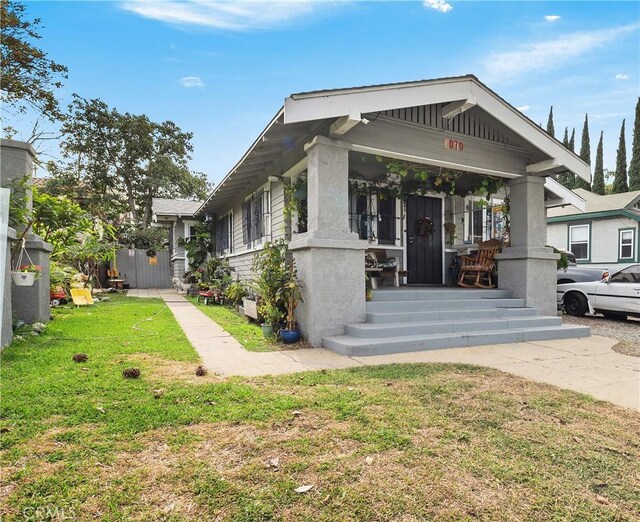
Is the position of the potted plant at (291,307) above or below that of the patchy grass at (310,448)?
above

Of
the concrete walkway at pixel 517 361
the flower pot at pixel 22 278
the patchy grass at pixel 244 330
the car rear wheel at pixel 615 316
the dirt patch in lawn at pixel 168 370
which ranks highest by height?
the flower pot at pixel 22 278

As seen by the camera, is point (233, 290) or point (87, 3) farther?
point (233, 290)

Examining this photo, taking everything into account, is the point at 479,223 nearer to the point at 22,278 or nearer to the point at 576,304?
the point at 576,304

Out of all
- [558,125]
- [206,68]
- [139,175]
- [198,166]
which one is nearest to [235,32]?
[206,68]

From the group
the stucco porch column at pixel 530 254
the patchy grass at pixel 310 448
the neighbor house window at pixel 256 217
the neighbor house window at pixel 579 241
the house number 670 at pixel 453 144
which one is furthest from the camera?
the neighbor house window at pixel 579 241

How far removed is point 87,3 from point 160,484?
27.0 ft

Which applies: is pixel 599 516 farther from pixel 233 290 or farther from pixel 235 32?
pixel 235 32

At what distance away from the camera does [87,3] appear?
6738mm

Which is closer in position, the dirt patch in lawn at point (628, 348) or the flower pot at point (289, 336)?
the dirt patch in lawn at point (628, 348)

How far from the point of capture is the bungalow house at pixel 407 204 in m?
5.24

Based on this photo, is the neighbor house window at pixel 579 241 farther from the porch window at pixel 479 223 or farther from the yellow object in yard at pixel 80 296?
the yellow object in yard at pixel 80 296

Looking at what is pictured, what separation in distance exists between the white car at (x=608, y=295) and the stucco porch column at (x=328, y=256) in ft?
21.1

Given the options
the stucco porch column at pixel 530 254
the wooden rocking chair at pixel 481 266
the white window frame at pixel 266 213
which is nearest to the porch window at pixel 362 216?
the white window frame at pixel 266 213

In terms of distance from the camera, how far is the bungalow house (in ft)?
17.2
